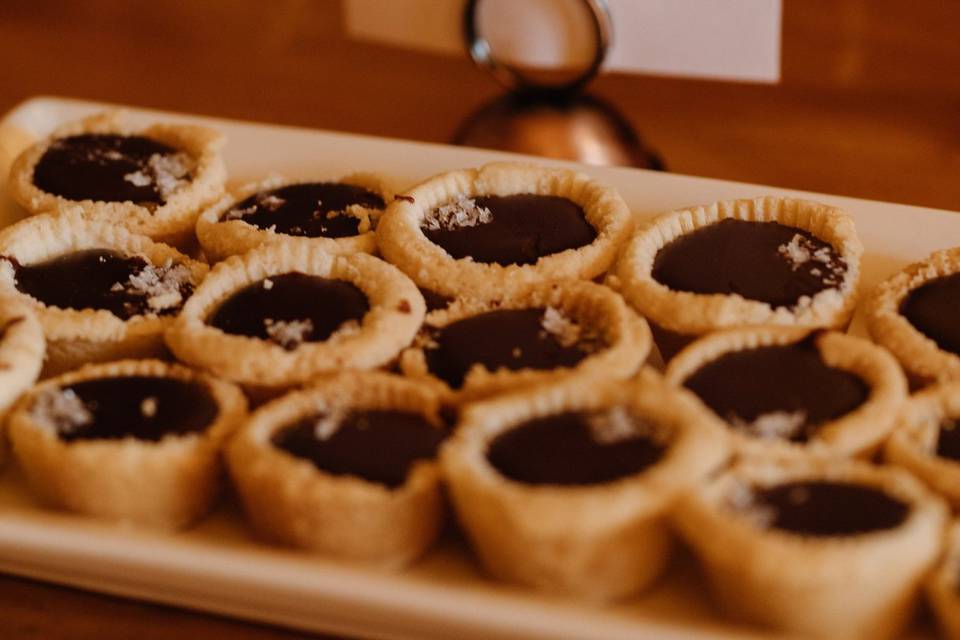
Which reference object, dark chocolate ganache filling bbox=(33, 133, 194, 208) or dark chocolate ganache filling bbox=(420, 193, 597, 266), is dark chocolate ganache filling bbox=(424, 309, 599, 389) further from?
dark chocolate ganache filling bbox=(33, 133, 194, 208)

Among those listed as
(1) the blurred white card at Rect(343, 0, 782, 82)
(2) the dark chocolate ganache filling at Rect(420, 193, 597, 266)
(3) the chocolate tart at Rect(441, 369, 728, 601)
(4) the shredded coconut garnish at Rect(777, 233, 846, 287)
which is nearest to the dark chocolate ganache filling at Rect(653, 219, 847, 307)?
(4) the shredded coconut garnish at Rect(777, 233, 846, 287)

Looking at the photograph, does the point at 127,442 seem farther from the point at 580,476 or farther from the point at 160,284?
the point at 580,476

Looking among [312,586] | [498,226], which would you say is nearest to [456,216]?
[498,226]

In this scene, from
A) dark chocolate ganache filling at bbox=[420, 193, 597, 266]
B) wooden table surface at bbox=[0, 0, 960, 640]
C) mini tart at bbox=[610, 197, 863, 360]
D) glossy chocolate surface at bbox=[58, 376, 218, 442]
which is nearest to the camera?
glossy chocolate surface at bbox=[58, 376, 218, 442]

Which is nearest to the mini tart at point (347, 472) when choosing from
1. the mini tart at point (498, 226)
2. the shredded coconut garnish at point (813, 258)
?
the mini tart at point (498, 226)

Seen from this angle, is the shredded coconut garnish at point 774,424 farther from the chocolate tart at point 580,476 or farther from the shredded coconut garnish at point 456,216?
the shredded coconut garnish at point 456,216

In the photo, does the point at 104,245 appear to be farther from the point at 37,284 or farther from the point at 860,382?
the point at 860,382
